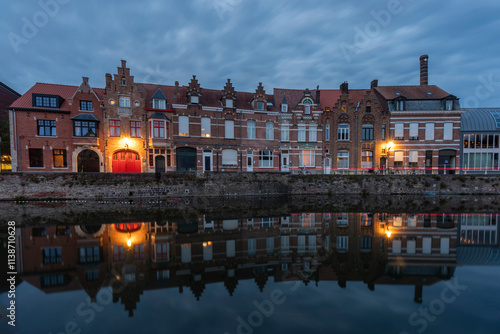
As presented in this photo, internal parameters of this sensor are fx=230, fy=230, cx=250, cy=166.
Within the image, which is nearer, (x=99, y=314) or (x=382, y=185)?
(x=99, y=314)

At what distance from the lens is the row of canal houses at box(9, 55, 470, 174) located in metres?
22.6

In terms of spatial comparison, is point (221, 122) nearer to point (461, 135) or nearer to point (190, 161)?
point (190, 161)

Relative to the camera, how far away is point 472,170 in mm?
27484

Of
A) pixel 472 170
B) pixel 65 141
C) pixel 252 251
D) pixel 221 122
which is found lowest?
pixel 252 251

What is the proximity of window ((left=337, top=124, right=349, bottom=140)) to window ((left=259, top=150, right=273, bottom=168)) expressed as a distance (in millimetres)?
8832

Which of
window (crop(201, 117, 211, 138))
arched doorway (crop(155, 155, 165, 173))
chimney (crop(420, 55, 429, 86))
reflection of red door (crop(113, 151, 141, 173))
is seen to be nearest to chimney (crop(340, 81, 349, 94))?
chimney (crop(420, 55, 429, 86))

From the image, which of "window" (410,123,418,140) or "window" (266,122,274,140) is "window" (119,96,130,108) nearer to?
"window" (266,122,274,140)

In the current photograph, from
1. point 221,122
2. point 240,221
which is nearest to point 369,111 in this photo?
point 221,122

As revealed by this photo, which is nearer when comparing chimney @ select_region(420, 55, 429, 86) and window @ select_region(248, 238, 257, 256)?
window @ select_region(248, 238, 257, 256)

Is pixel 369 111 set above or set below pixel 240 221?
above

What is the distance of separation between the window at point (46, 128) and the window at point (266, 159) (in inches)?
841

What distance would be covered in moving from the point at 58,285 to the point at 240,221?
295 inches

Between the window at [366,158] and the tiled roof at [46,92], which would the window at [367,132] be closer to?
the window at [366,158]

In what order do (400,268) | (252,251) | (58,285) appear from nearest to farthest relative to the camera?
1. (58,285)
2. (400,268)
3. (252,251)
